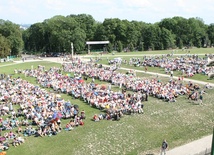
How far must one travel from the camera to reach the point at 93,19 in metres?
96.1

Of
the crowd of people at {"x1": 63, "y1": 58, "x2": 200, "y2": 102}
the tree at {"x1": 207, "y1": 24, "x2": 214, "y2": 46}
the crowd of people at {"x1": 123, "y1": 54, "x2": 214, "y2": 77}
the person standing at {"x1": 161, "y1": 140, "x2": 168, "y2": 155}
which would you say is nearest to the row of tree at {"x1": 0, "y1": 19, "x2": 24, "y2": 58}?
the crowd of people at {"x1": 123, "y1": 54, "x2": 214, "y2": 77}

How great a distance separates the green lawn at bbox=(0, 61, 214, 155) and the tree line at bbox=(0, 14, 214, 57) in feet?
184

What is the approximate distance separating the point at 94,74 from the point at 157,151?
24.3 metres

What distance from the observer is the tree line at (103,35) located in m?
77.8

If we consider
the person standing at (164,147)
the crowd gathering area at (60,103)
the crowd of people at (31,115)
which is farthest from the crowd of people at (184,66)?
the person standing at (164,147)

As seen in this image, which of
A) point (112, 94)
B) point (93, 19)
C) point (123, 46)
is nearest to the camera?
point (112, 94)

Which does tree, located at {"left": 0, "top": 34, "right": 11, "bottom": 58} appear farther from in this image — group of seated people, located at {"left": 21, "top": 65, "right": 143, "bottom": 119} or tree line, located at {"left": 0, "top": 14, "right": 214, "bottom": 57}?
group of seated people, located at {"left": 21, "top": 65, "right": 143, "bottom": 119}

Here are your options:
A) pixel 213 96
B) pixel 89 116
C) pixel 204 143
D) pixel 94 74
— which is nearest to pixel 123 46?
pixel 94 74

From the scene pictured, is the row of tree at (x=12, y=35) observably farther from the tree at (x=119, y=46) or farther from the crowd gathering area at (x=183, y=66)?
the crowd gathering area at (x=183, y=66)

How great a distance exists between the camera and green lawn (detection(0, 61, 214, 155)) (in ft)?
55.1

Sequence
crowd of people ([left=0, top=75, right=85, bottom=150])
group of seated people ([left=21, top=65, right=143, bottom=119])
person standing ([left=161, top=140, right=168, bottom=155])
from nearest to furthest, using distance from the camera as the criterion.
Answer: person standing ([left=161, top=140, right=168, bottom=155]) → crowd of people ([left=0, top=75, right=85, bottom=150]) → group of seated people ([left=21, top=65, right=143, bottom=119])

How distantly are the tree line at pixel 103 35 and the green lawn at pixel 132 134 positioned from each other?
5603 centimetres

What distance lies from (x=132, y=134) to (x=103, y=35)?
225ft

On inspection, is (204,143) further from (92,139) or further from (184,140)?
(92,139)
